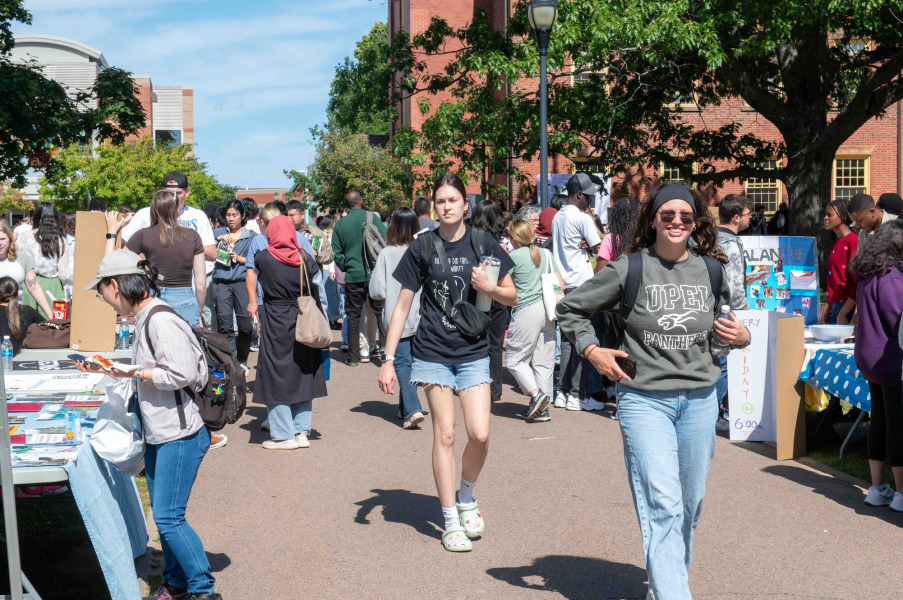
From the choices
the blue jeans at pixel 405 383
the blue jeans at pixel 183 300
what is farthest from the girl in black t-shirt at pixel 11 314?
the blue jeans at pixel 405 383

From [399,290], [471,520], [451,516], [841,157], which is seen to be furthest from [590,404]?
[841,157]

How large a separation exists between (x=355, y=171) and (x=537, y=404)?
41729mm

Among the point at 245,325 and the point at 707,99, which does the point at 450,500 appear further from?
the point at 707,99

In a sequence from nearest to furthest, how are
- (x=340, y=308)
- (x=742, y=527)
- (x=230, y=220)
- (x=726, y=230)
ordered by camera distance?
1. (x=742, y=527)
2. (x=726, y=230)
3. (x=230, y=220)
4. (x=340, y=308)

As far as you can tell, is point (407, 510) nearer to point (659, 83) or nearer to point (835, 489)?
point (835, 489)

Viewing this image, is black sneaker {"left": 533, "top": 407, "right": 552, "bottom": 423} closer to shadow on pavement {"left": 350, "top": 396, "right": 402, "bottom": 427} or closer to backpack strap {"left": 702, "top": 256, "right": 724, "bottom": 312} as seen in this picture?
shadow on pavement {"left": 350, "top": 396, "right": 402, "bottom": 427}

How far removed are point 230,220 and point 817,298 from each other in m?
6.95

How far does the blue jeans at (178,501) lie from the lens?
4.57m

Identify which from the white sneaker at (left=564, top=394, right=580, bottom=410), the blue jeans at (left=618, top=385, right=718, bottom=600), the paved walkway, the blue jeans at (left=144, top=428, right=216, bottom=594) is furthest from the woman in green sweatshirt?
the white sneaker at (left=564, top=394, right=580, bottom=410)

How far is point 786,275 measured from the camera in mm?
10961

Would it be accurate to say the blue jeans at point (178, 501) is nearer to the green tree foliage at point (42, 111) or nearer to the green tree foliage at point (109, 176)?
the green tree foliage at point (42, 111)

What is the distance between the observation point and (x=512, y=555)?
5.56 m

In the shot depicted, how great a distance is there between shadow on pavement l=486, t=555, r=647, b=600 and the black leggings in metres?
2.21

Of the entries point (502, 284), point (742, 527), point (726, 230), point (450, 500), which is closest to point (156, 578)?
point (450, 500)
